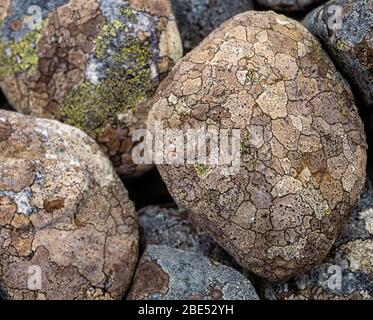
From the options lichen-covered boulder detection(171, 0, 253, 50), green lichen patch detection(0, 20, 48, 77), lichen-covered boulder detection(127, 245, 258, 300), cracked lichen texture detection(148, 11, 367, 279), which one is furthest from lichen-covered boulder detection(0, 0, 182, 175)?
lichen-covered boulder detection(127, 245, 258, 300)

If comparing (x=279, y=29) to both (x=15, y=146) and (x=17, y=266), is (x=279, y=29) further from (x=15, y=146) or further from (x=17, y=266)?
(x=17, y=266)

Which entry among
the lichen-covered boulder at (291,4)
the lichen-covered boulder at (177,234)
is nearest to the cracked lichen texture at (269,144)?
the lichen-covered boulder at (177,234)

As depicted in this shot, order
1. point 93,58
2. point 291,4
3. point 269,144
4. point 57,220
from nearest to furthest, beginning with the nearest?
point 269,144
point 57,220
point 93,58
point 291,4

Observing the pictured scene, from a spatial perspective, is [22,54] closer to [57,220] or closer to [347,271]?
[57,220]

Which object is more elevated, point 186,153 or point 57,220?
point 186,153

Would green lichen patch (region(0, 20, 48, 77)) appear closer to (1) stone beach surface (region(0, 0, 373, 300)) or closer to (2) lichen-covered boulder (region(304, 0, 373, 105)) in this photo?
(1) stone beach surface (region(0, 0, 373, 300))

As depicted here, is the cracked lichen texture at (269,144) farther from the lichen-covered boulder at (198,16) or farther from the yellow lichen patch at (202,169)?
the lichen-covered boulder at (198,16)

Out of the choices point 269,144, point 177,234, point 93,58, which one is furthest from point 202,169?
point 93,58
